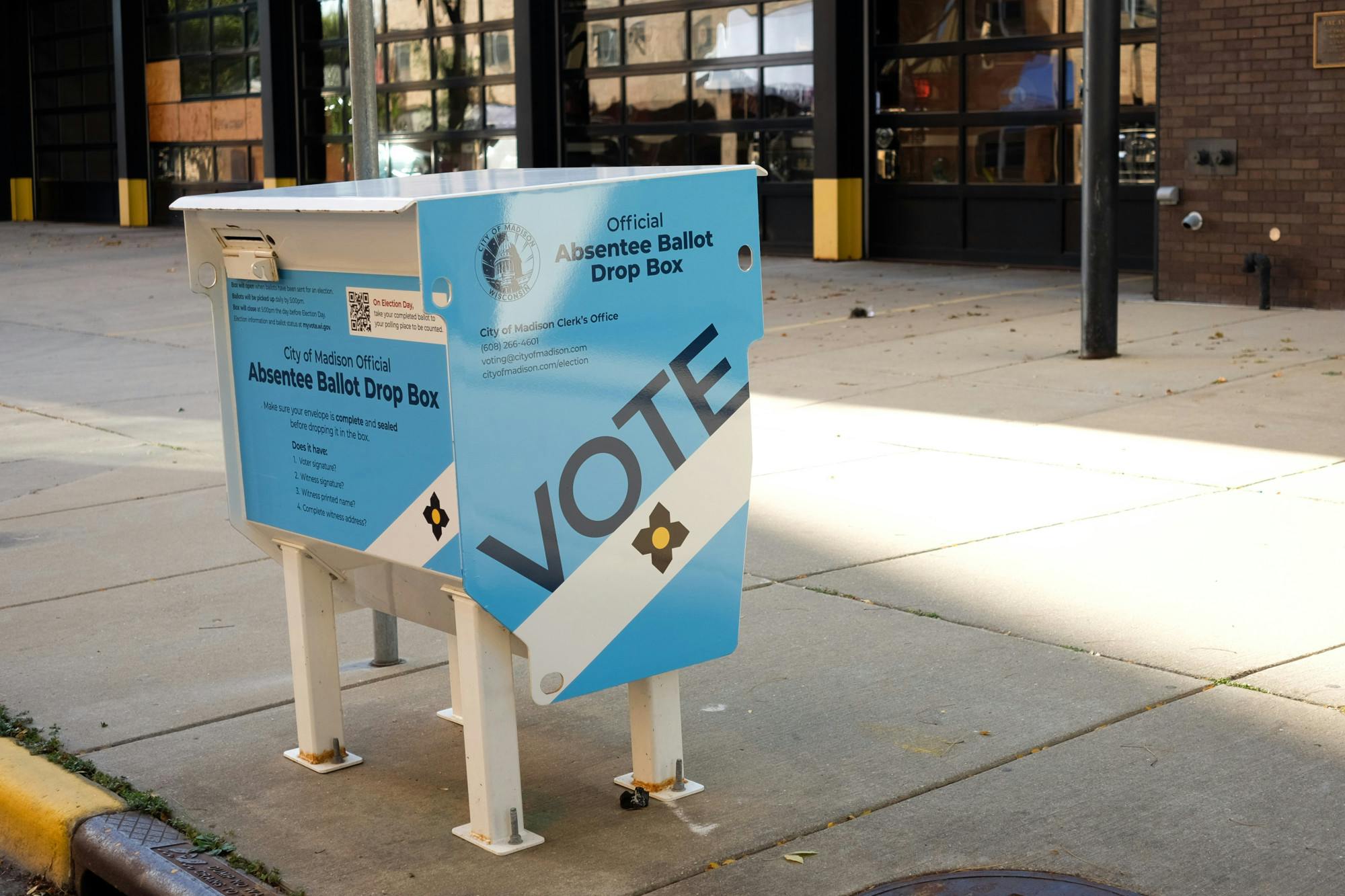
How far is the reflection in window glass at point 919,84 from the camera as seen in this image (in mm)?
16281

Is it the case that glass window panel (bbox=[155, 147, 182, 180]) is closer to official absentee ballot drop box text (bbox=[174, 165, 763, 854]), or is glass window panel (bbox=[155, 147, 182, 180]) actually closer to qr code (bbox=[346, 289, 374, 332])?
official absentee ballot drop box text (bbox=[174, 165, 763, 854])

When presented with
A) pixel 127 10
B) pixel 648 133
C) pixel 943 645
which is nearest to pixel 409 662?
pixel 943 645

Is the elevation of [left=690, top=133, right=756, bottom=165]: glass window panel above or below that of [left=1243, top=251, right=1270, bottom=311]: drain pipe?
above

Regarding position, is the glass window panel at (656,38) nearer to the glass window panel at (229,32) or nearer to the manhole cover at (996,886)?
the glass window panel at (229,32)

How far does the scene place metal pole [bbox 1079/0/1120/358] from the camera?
32.0 ft

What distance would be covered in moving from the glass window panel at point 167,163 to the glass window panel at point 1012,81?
1629 cm

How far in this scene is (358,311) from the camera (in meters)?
3.53

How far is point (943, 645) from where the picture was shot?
4.74 meters

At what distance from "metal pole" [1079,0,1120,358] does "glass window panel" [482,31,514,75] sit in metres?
11.9

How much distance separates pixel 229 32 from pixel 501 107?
7.36m

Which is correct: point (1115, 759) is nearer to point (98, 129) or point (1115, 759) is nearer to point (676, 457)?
point (676, 457)

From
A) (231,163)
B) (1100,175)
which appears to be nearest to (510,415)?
(1100,175)

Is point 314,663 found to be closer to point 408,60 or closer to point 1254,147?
point 1254,147

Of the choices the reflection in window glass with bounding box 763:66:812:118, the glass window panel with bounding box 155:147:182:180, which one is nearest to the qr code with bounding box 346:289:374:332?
the reflection in window glass with bounding box 763:66:812:118
